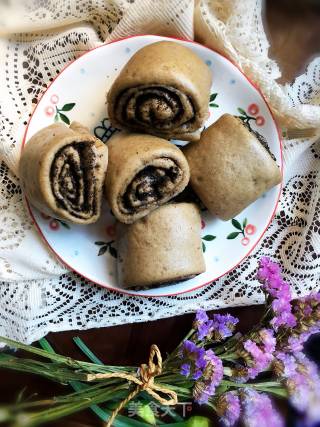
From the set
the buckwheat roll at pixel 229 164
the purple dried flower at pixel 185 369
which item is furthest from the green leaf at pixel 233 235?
→ the purple dried flower at pixel 185 369

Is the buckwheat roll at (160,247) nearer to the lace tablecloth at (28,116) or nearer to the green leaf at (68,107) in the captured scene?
the lace tablecloth at (28,116)

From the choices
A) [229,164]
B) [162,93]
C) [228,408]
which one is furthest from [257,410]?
[162,93]

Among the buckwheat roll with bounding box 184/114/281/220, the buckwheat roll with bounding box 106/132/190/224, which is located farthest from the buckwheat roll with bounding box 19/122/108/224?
the buckwheat roll with bounding box 184/114/281/220

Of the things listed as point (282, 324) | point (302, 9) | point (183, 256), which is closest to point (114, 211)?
point (183, 256)

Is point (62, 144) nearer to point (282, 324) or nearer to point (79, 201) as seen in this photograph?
point (79, 201)

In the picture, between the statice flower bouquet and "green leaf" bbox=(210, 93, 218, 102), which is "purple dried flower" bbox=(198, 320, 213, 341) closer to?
the statice flower bouquet

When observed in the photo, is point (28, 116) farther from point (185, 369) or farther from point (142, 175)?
point (185, 369)
